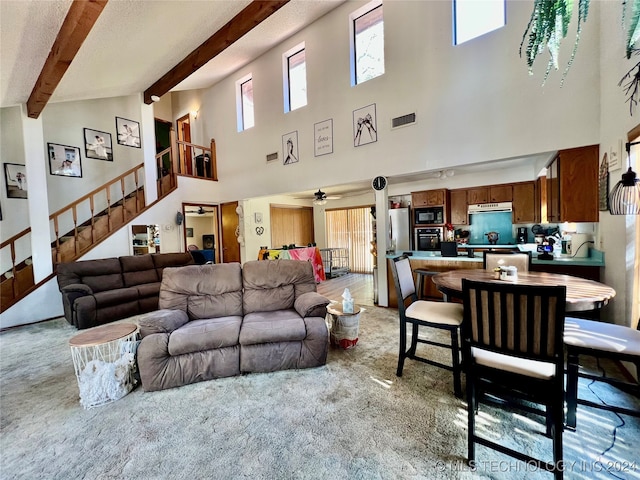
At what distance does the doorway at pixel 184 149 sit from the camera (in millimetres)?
7438

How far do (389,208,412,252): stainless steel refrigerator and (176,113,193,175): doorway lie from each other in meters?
5.55

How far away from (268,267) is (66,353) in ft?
8.17

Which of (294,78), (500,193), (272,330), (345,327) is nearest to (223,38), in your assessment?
(294,78)

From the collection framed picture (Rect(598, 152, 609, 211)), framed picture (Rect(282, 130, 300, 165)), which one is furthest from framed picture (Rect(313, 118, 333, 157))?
framed picture (Rect(598, 152, 609, 211))

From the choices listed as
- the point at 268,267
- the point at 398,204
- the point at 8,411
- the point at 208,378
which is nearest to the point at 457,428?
the point at 208,378

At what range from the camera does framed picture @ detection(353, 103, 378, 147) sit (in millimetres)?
4320

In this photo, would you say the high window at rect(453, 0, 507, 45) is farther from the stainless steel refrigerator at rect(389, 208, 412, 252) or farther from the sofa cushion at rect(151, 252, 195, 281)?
the sofa cushion at rect(151, 252, 195, 281)

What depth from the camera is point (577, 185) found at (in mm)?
2936

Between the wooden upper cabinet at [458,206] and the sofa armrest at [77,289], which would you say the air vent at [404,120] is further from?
the sofa armrest at [77,289]

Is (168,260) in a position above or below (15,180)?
below

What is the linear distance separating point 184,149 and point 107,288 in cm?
469

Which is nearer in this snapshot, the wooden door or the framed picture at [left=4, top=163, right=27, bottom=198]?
the framed picture at [left=4, top=163, right=27, bottom=198]

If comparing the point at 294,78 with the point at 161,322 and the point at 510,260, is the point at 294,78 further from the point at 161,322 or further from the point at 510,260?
the point at 161,322

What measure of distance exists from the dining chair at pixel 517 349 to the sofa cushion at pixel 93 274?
16.8 ft
